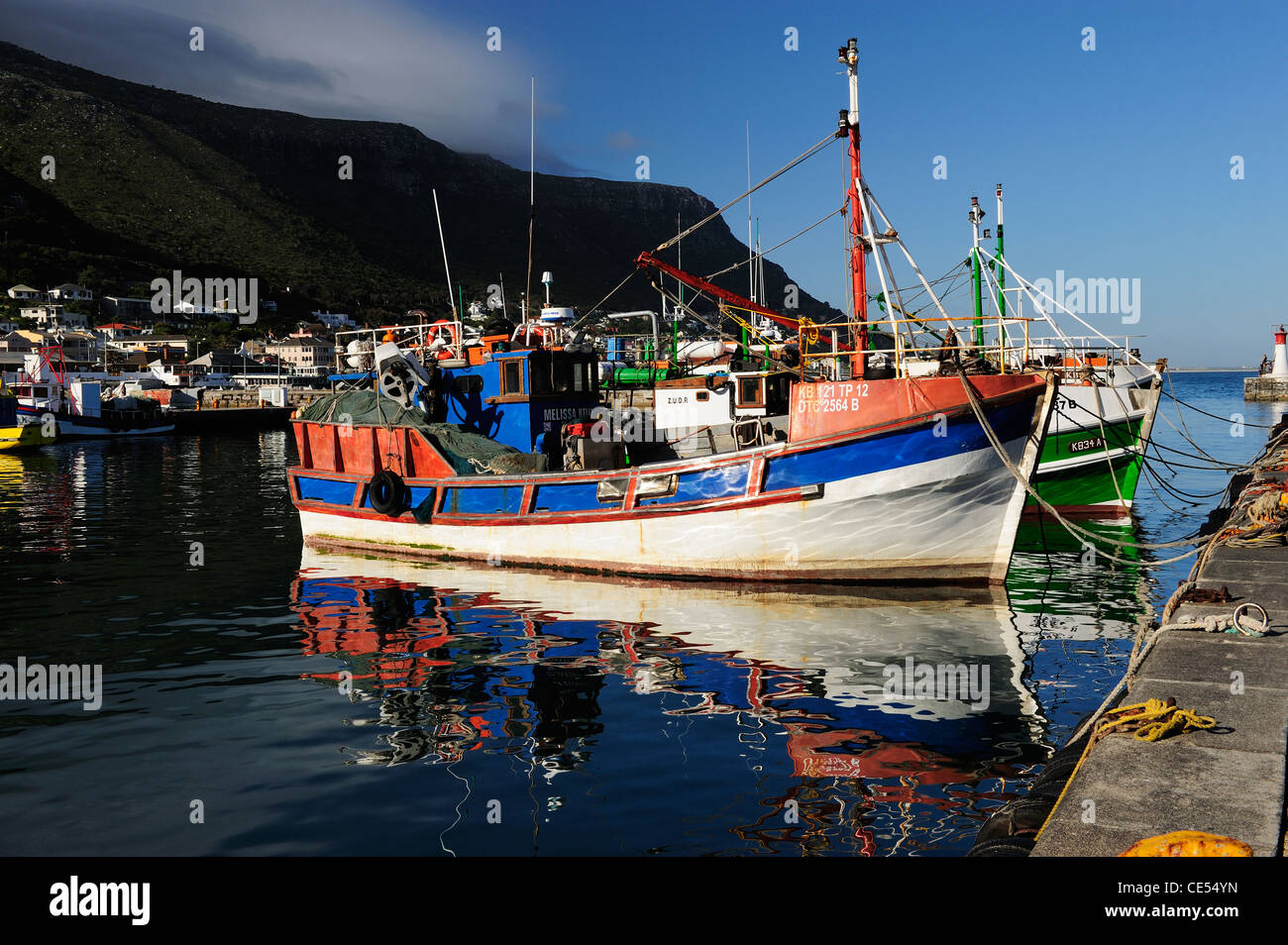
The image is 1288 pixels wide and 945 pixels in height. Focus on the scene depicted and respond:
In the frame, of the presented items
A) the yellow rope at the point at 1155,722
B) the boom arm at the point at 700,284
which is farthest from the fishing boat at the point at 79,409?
the yellow rope at the point at 1155,722

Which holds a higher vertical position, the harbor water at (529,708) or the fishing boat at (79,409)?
the fishing boat at (79,409)

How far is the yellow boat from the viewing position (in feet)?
174

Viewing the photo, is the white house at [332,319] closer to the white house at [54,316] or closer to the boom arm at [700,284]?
the white house at [54,316]

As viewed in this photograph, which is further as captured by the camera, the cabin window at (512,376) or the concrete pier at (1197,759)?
the cabin window at (512,376)

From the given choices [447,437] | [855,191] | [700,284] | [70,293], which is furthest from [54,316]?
[855,191]

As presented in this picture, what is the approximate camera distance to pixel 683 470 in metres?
15.7

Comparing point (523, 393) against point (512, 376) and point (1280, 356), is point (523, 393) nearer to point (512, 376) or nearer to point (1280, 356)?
point (512, 376)

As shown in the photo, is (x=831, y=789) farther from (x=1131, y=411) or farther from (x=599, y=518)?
(x=1131, y=411)

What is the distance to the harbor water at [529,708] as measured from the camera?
714cm

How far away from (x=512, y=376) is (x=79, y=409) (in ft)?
203

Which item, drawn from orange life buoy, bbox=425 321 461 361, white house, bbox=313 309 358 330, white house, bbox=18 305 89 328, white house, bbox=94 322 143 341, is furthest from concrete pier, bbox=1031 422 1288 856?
white house, bbox=313 309 358 330

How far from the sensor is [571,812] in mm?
7293

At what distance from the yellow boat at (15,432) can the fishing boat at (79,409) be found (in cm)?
273
